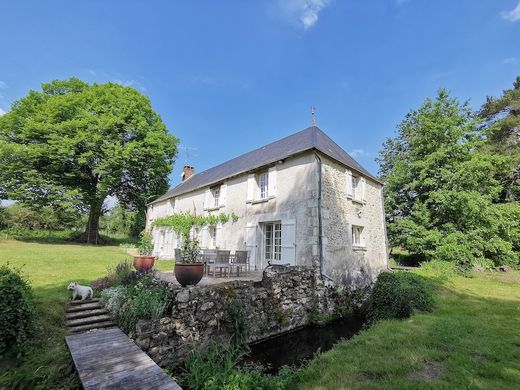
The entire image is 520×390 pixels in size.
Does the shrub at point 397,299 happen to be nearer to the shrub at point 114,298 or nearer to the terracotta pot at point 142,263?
the shrub at point 114,298

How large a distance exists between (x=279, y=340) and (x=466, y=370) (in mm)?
3920

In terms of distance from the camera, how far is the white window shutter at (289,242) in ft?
27.1

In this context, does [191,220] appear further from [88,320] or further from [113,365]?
[113,365]

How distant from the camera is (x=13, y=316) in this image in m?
3.66

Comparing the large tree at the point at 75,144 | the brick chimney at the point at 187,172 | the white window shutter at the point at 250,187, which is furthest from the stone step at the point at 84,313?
the brick chimney at the point at 187,172

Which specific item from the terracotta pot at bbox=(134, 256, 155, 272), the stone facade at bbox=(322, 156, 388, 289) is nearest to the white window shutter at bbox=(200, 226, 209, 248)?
the terracotta pot at bbox=(134, 256, 155, 272)

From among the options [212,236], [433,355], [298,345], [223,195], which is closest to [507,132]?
[223,195]

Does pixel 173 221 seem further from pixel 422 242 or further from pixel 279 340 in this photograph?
pixel 422 242

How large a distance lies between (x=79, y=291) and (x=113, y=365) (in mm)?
3326

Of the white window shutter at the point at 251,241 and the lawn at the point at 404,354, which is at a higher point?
the white window shutter at the point at 251,241

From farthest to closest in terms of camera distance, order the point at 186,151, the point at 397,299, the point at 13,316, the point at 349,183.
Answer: the point at 186,151 → the point at 349,183 → the point at 397,299 → the point at 13,316

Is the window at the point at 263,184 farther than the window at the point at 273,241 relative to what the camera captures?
Yes

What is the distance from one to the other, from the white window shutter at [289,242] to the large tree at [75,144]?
13.9 meters

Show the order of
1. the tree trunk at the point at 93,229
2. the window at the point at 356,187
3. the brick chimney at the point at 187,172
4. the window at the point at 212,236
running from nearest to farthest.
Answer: the window at the point at 356,187 < the window at the point at 212,236 < the tree trunk at the point at 93,229 < the brick chimney at the point at 187,172
